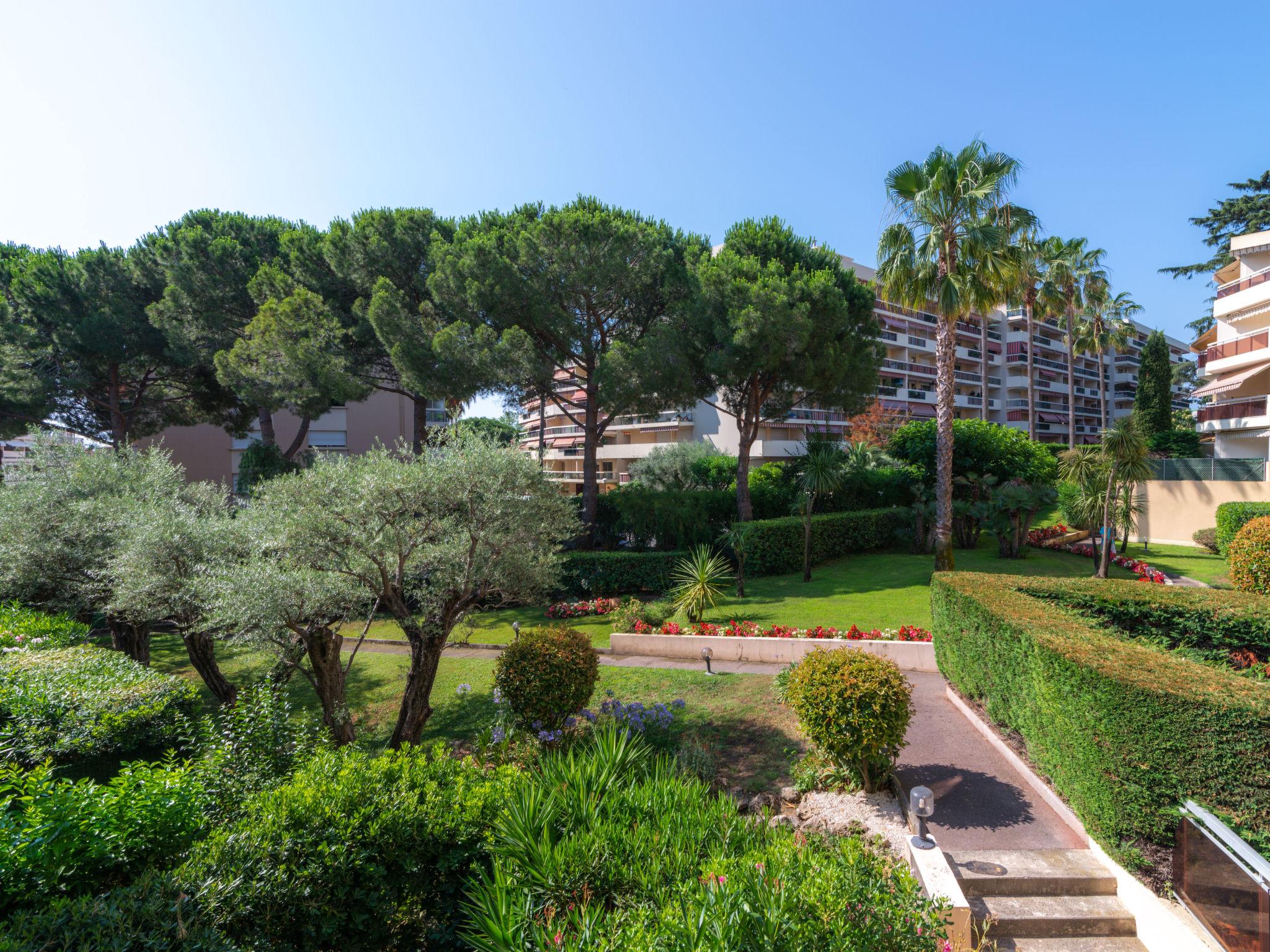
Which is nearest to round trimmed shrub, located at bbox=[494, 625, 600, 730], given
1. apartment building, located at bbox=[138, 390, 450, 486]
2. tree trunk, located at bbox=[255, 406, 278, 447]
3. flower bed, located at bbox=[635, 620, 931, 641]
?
flower bed, located at bbox=[635, 620, 931, 641]

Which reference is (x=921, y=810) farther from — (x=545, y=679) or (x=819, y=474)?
(x=819, y=474)

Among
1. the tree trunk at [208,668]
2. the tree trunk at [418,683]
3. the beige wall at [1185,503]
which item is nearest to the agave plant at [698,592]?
the tree trunk at [418,683]

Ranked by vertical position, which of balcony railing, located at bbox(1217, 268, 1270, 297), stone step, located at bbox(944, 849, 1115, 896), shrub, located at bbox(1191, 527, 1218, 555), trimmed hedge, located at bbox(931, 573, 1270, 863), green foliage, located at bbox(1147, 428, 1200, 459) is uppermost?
balcony railing, located at bbox(1217, 268, 1270, 297)

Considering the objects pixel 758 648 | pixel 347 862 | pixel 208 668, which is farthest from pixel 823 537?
pixel 347 862

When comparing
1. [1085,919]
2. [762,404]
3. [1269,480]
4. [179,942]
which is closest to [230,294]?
[762,404]

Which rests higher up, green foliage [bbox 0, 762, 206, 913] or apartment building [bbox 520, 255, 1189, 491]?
apartment building [bbox 520, 255, 1189, 491]

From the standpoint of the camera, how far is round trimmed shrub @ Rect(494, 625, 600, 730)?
27.0ft

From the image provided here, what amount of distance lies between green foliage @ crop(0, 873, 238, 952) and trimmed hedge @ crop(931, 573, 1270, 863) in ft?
20.3

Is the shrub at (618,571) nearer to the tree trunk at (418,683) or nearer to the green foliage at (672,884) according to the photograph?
the tree trunk at (418,683)

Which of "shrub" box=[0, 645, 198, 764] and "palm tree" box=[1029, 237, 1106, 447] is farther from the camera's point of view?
"palm tree" box=[1029, 237, 1106, 447]

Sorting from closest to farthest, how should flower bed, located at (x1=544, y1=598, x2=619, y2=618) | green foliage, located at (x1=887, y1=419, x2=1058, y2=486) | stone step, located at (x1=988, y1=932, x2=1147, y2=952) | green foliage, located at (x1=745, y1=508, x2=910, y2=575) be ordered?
stone step, located at (x1=988, y1=932, x2=1147, y2=952) < flower bed, located at (x1=544, y1=598, x2=619, y2=618) < green foliage, located at (x1=745, y1=508, x2=910, y2=575) < green foliage, located at (x1=887, y1=419, x2=1058, y2=486)

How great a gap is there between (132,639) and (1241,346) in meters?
42.8

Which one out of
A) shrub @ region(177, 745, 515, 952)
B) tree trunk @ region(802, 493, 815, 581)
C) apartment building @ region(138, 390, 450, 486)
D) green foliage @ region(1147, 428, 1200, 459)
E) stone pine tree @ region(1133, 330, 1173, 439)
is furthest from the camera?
apartment building @ region(138, 390, 450, 486)

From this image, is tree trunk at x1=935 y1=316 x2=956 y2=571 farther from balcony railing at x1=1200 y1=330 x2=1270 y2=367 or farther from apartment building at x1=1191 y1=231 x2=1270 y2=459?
balcony railing at x1=1200 y1=330 x2=1270 y2=367
